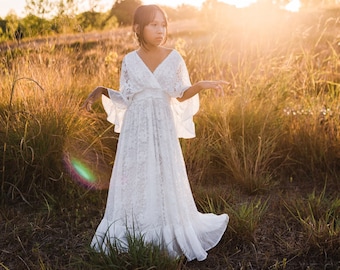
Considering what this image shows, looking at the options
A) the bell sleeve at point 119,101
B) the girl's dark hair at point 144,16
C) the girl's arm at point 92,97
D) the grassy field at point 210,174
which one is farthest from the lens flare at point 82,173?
the girl's dark hair at point 144,16

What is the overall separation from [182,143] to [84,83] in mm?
1635

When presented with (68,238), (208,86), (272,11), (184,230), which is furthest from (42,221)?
(272,11)

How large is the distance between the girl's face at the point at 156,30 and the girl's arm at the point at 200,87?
326 mm

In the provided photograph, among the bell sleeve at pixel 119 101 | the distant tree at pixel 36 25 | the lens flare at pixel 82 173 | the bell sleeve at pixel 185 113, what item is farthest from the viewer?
the distant tree at pixel 36 25

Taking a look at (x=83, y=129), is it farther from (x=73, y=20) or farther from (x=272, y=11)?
(x=272, y=11)

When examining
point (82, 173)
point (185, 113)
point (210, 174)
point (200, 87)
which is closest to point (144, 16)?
point (200, 87)

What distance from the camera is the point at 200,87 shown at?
2.59m

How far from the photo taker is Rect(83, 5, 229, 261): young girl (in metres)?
2.64

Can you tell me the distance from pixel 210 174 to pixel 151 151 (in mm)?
1713

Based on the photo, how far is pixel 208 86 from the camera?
8.36 ft

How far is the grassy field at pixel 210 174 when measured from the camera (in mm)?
2920

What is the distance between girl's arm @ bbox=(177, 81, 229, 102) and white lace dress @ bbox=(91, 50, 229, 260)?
40 mm

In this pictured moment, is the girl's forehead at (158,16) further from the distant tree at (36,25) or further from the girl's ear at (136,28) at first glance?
the distant tree at (36,25)

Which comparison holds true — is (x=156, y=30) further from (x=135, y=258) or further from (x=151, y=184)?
(x=135, y=258)
